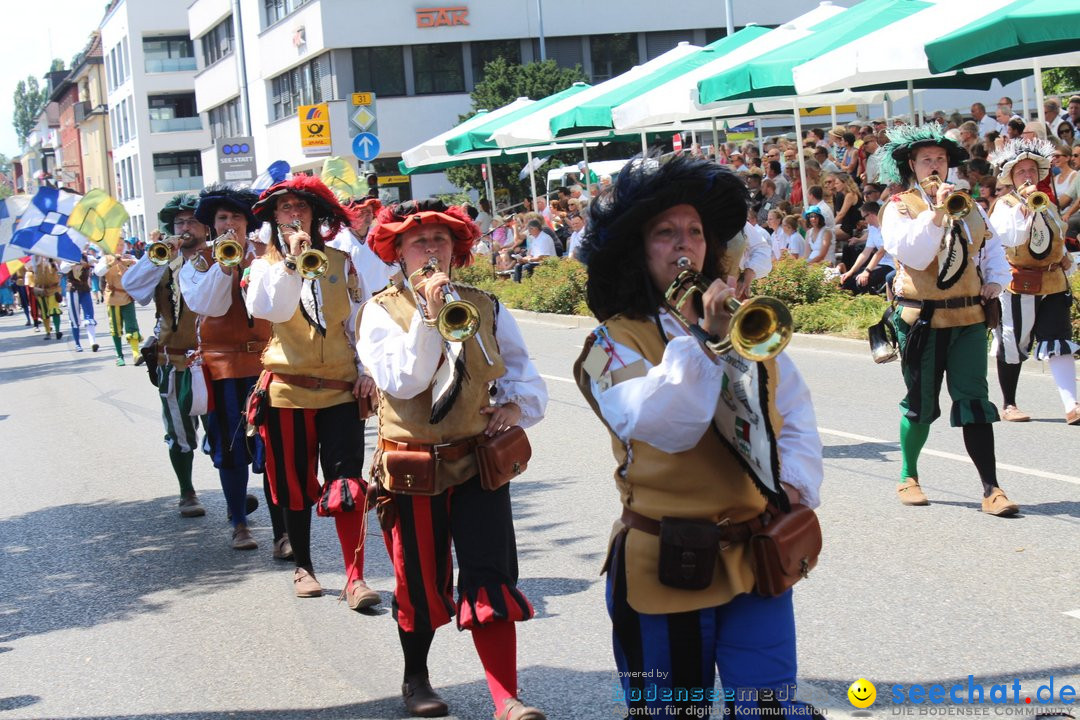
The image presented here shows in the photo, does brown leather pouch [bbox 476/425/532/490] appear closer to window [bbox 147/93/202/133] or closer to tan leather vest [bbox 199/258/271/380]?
tan leather vest [bbox 199/258/271/380]

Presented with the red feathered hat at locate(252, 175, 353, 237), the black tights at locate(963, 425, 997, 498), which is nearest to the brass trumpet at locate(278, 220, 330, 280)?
the red feathered hat at locate(252, 175, 353, 237)

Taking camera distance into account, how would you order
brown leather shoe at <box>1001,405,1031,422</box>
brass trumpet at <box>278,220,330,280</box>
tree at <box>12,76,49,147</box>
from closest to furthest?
brass trumpet at <box>278,220,330,280</box>, brown leather shoe at <box>1001,405,1031,422</box>, tree at <box>12,76,49,147</box>

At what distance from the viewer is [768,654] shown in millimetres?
2992

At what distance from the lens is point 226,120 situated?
58844 mm

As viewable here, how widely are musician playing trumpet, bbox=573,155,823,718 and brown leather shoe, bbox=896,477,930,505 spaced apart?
4.01 meters

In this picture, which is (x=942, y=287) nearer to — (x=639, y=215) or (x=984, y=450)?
(x=984, y=450)

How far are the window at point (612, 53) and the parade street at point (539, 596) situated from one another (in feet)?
121

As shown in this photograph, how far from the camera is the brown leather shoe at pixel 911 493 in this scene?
6.92m

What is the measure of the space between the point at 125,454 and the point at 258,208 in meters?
5.98

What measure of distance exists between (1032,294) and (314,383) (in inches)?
220

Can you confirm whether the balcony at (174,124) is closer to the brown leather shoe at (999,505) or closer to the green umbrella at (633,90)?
the green umbrella at (633,90)

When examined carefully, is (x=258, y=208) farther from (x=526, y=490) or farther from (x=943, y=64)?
(x=943, y=64)

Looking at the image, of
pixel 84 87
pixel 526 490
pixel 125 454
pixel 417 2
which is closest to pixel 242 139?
pixel 417 2

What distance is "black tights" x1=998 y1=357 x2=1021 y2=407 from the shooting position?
930 cm
